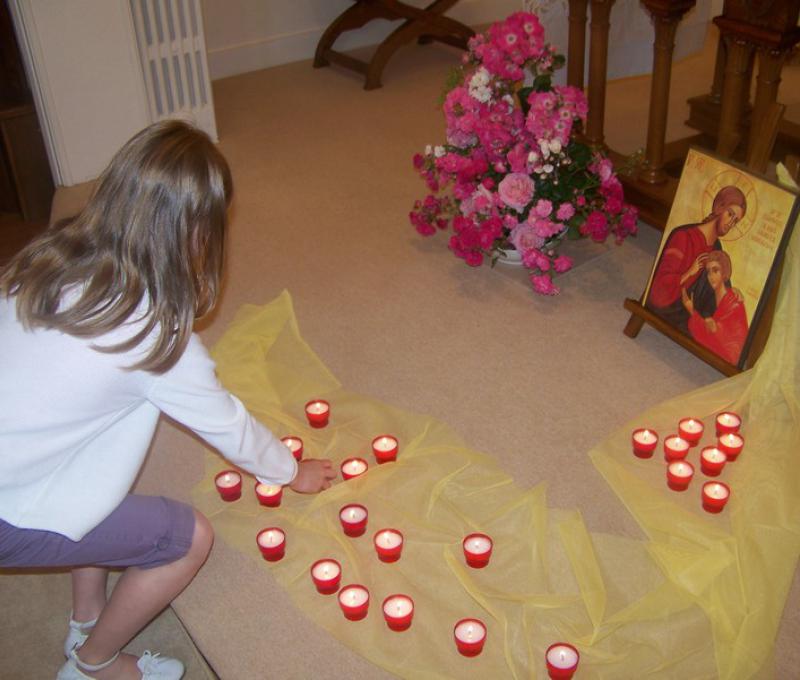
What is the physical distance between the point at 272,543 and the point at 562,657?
0.58 meters

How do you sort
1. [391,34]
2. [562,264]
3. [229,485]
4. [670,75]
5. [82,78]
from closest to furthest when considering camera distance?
[229,485] → [562,264] → [670,75] → [82,78] → [391,34]

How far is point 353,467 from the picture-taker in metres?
1.96

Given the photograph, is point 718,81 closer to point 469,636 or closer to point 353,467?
point 353,467

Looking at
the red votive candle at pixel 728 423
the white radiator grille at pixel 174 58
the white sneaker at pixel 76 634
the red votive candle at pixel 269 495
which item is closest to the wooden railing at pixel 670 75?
the red votive candle at pixel 728 423

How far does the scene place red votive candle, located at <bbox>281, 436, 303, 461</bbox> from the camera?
1.99 meters

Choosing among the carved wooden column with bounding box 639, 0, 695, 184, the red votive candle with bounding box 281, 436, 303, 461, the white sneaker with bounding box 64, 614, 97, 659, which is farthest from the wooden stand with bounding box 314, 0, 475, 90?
the white sneaker with bounding box 64, 614, 97, 659

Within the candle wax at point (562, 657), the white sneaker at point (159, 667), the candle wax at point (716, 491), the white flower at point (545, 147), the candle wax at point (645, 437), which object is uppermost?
the white flower at point (545, 147)

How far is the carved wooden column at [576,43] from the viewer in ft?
Answer: 9.16

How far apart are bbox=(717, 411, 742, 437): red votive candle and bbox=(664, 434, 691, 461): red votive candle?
3.7 inches

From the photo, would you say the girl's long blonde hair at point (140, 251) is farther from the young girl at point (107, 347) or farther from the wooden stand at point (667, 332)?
the wooden stand at point (667, 332)

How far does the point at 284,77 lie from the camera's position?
166 inches

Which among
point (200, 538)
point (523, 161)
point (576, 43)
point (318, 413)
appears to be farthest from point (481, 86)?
point (200, 538)

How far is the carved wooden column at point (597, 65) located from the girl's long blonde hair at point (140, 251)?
1.66 metres

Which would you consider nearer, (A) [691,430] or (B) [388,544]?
(B) [388,544]
